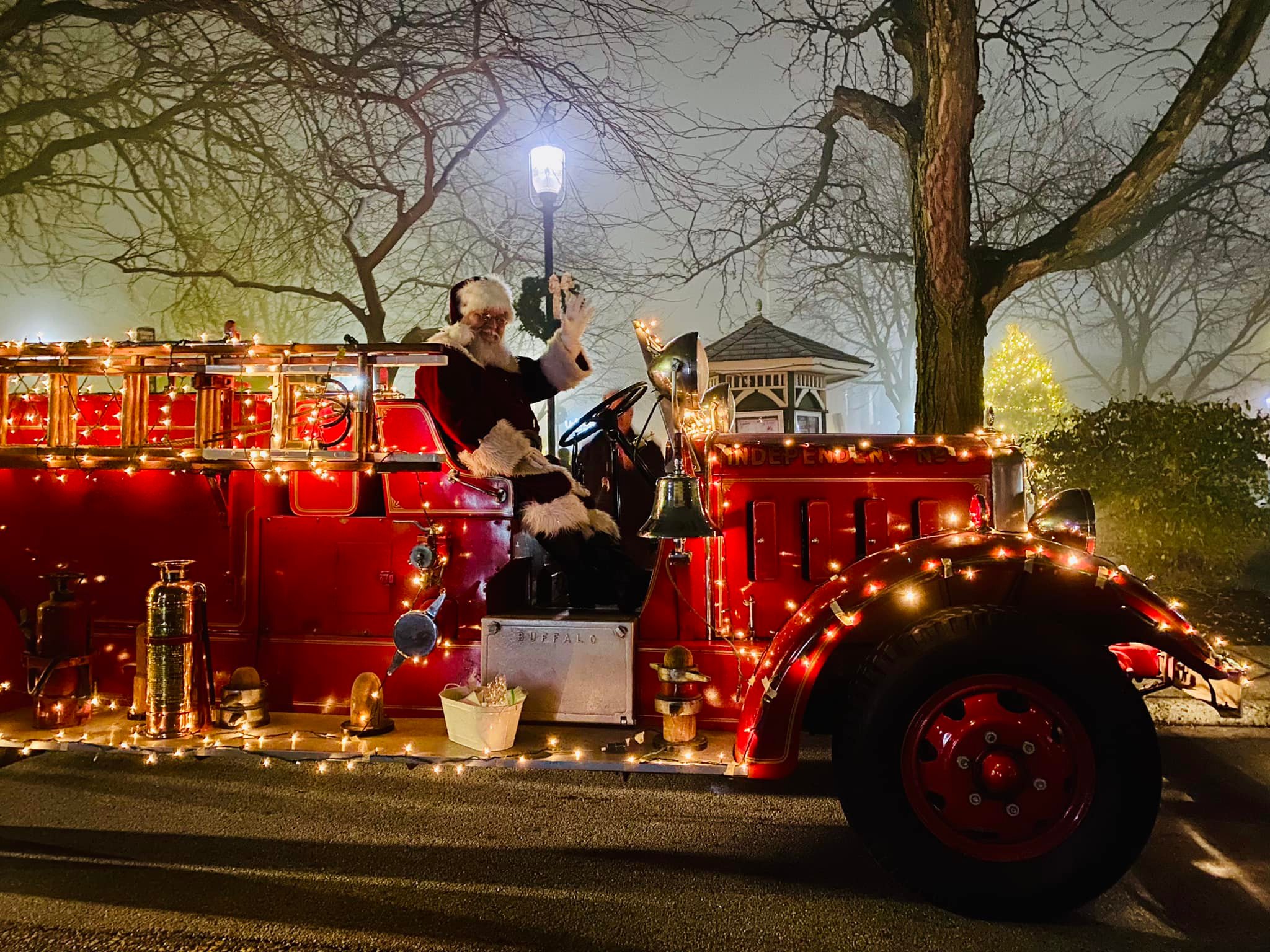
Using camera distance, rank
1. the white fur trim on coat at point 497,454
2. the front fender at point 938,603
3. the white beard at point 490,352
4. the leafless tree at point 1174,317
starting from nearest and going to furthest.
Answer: the front fender at point 938,603
the white fur trim on coat at point 497,454
the white beard at point 490,352
the leafless tree at point 1174,317

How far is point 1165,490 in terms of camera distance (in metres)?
7.66

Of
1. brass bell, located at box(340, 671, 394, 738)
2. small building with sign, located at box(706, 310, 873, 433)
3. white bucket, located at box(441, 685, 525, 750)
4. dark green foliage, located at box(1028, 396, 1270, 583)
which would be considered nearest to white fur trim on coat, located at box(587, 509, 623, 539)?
white bucket, located at box(441, 685, 525, 750)

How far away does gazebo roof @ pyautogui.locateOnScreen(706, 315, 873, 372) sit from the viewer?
446 inches

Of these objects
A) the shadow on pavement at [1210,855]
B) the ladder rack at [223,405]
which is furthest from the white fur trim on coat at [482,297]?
the shadow on pavement at [1210,855]

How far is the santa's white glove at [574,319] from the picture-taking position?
464cm

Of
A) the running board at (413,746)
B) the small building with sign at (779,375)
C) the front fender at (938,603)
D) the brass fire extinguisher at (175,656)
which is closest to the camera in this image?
the front fender at (938,603)

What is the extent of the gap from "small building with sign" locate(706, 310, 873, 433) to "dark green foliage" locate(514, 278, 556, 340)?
11.2 feet

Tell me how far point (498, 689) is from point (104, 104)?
9.69 metres

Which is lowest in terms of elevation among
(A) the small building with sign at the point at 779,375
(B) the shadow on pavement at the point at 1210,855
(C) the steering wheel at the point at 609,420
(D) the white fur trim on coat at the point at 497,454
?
(B) the shadow on pavement at the point at 1210,855

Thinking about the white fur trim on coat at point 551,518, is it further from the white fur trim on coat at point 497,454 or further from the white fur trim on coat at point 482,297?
the white fur trim on coat at point 482,297

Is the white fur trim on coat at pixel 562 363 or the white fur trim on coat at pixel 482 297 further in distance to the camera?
the white fur trim on coat at pixel 562 363

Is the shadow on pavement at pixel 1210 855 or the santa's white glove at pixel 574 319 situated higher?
the santa's white glove at pixel 574 319

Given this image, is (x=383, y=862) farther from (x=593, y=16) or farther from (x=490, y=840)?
(x=593, y=16)

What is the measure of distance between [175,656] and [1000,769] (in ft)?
10.6
